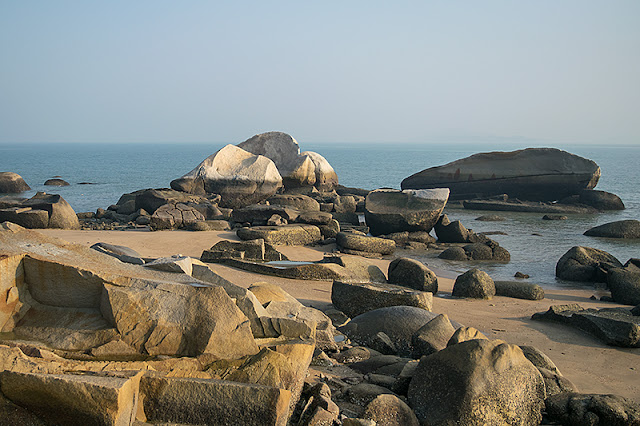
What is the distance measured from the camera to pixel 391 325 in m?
6.02

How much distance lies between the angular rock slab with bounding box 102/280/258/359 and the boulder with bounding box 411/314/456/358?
1998 millimetres

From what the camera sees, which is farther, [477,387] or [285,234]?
[285,234]

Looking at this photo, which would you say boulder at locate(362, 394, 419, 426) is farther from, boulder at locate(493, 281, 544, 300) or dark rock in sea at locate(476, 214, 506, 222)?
dark rock in sea at locate(476, 214, 506, 222)

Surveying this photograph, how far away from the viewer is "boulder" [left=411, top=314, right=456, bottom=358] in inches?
209

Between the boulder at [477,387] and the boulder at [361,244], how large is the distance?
10367mm

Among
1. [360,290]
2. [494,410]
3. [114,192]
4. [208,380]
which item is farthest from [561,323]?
[114,192]

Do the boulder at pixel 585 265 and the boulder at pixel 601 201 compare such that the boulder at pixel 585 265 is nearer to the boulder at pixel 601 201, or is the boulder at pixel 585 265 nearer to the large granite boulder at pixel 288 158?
the boulder at pixel 601 201

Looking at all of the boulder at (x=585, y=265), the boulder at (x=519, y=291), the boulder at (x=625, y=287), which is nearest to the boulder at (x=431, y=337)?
the boulder at (x=519, y=291)

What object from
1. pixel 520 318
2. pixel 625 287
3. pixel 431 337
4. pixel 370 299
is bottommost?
pixel 625 287

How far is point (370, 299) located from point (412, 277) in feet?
8.54

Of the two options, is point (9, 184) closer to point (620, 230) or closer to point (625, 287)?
point (620, 230)

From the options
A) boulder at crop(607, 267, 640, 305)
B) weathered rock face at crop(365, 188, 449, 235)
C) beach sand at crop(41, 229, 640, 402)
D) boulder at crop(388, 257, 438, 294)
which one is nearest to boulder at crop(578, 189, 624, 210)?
Answer: weathered rock face at crop(365, 188, 449, 235)

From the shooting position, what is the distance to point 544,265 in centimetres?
1548

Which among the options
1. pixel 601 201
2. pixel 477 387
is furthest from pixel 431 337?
pixel 601 201
